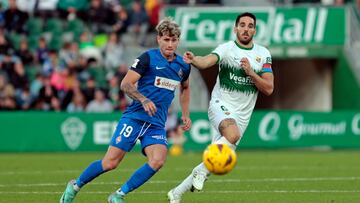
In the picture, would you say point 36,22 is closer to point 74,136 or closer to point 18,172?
point 74,136

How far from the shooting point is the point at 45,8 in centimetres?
2781

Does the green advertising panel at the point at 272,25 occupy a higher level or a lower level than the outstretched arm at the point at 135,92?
lower

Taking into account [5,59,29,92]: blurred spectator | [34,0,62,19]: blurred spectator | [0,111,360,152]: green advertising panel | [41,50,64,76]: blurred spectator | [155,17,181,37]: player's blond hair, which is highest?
[155,17,181,37]: player's blond hair

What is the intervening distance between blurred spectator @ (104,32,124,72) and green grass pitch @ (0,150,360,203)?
4.44 m

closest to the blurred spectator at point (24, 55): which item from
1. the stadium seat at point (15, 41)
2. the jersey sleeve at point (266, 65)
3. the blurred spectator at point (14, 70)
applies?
the blurred spectator at point (14, 70)

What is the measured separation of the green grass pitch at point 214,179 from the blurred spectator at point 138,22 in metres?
5.49

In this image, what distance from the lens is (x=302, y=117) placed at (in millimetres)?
25359

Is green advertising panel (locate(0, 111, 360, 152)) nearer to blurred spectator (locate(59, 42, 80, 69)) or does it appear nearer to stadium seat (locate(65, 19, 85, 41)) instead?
blurred spectator (locate(59, 42, 80, 69))

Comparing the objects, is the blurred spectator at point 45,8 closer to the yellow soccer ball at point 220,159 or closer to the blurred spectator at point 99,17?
the blurred spectator at point 99,17

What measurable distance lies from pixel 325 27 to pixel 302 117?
4.61 meters

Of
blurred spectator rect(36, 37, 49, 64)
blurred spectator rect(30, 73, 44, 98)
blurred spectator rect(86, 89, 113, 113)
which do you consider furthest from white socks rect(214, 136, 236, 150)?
blurred spectator rect(36, 37, 49, 64)

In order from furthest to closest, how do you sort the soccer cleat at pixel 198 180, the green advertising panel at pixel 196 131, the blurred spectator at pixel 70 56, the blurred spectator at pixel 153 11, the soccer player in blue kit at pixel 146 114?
the blurred spectator at pixel 153 11
the blurred spectator at pixel 70 56
the green advertising panel at pixel 196 131
the soccer cleat at pixel 198 180
the soccer player in blue kit at pixel 146 114

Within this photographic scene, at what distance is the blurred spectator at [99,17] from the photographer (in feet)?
90.5

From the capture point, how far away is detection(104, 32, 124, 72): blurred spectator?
2705 centimetres
